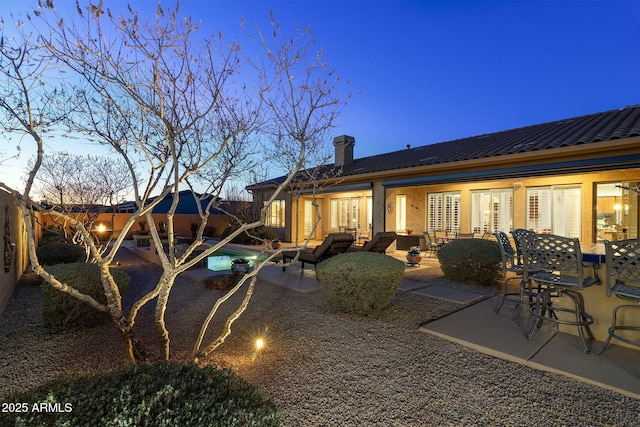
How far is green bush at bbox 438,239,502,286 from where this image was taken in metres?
6.96

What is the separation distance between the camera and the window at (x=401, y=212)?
14.9 m

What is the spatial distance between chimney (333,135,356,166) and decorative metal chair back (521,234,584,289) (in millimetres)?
13812

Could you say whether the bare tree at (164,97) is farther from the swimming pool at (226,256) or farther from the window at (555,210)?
the window at (555,210)

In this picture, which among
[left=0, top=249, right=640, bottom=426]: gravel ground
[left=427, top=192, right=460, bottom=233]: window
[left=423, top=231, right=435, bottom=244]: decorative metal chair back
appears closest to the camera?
[left=0, top=249, right=640, bottom=426]: gravel ground

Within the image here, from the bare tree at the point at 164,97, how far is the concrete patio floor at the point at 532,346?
9.46 feet

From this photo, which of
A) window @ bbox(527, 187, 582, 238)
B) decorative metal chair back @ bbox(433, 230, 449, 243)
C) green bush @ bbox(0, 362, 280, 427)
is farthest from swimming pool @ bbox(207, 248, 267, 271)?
window @ bbox(527, 187, 582, 238)

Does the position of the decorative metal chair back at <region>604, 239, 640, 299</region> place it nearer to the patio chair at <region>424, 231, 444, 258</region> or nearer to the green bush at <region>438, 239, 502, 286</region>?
the green bush at <region>438, 239, 502, 286</region>

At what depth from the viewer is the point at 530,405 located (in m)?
2.67

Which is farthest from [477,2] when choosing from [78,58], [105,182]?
[105,182]

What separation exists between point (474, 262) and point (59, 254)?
10189 mm

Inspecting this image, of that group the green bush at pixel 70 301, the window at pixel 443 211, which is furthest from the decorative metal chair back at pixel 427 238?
the green bush at pixel 70 301

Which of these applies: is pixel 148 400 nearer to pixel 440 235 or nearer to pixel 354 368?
pixel 354 368

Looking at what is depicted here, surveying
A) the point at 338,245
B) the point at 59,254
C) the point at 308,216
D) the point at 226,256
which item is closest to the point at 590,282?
the point at 338,245

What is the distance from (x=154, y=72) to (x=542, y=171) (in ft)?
30.4
